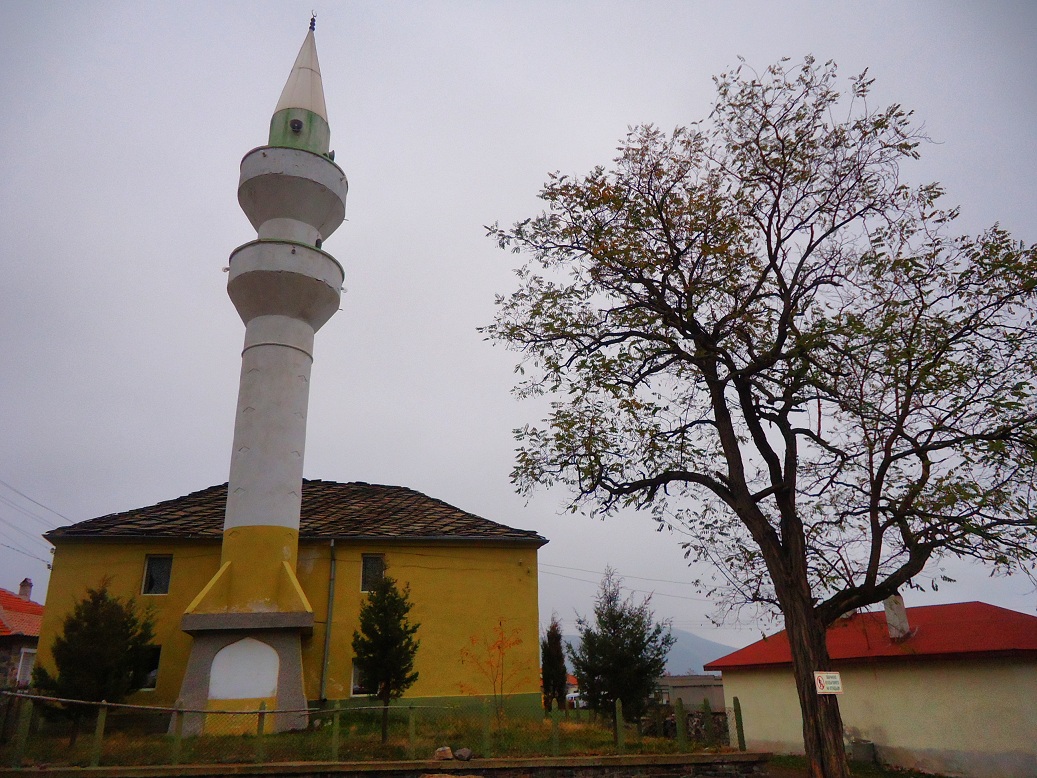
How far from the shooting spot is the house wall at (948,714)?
17469 mm

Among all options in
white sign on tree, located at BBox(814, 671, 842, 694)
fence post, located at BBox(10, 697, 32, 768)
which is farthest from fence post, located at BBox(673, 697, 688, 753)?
fence post, located at BBox(10, 697, 32, 768)

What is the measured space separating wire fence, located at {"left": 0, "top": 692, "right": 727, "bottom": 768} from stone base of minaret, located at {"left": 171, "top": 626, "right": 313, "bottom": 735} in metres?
0.31

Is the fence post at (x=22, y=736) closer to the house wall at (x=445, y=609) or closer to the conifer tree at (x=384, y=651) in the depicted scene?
the conifer tree at (x=384, y=651)

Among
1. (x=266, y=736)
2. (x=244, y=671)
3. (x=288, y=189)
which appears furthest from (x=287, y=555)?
(x=288, y=189)

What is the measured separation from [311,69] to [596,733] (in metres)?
21.2

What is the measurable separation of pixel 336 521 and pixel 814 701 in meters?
14.9

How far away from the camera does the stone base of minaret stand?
17016 mm

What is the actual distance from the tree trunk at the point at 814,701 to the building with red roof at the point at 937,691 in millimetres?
4200

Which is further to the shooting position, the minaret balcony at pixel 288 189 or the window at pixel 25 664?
the window at pixel 25 664

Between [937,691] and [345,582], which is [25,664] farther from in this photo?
[937,691]

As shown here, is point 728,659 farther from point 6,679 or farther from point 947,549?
point 6,679

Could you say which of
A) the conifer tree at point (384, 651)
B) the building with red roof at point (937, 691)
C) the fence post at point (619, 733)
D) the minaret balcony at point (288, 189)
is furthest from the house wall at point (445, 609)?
the minaret balcony at point (288, 189)

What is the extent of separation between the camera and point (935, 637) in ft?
67.4

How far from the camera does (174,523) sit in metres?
22.1
